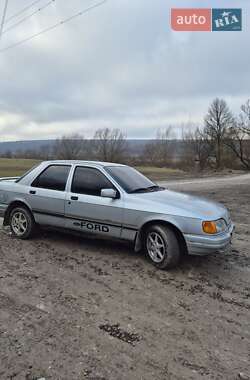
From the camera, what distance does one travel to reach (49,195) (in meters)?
6.04

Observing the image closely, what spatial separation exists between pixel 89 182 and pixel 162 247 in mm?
1756

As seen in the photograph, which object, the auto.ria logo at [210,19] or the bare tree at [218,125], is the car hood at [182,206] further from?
the bare tree at [218,125]

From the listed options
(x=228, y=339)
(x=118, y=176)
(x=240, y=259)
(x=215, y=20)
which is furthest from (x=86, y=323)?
(x=215, y=20)

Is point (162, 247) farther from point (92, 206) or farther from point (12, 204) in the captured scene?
point (12, 204)

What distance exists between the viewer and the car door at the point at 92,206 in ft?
17.4

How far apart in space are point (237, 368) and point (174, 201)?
271cm

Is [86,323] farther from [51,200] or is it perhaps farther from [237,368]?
[51,200]

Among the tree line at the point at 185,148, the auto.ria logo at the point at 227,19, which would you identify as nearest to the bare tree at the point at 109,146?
the tree line at the point at 185,148

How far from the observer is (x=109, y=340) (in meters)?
3.15

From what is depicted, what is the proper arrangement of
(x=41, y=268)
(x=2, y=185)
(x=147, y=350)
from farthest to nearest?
(x=2, y=185), (x=41, y=268), (x=147, y=350)

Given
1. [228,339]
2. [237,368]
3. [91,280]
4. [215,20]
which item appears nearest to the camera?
[237,368]

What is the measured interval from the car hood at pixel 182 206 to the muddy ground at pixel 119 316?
0.89m

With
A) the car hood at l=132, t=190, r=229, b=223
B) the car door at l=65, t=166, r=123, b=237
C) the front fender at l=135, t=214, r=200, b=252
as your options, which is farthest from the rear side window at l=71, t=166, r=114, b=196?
the front fender at l=135, t=214, r=200, b=252

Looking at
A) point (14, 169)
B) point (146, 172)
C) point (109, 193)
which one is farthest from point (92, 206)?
point (14, 169)
